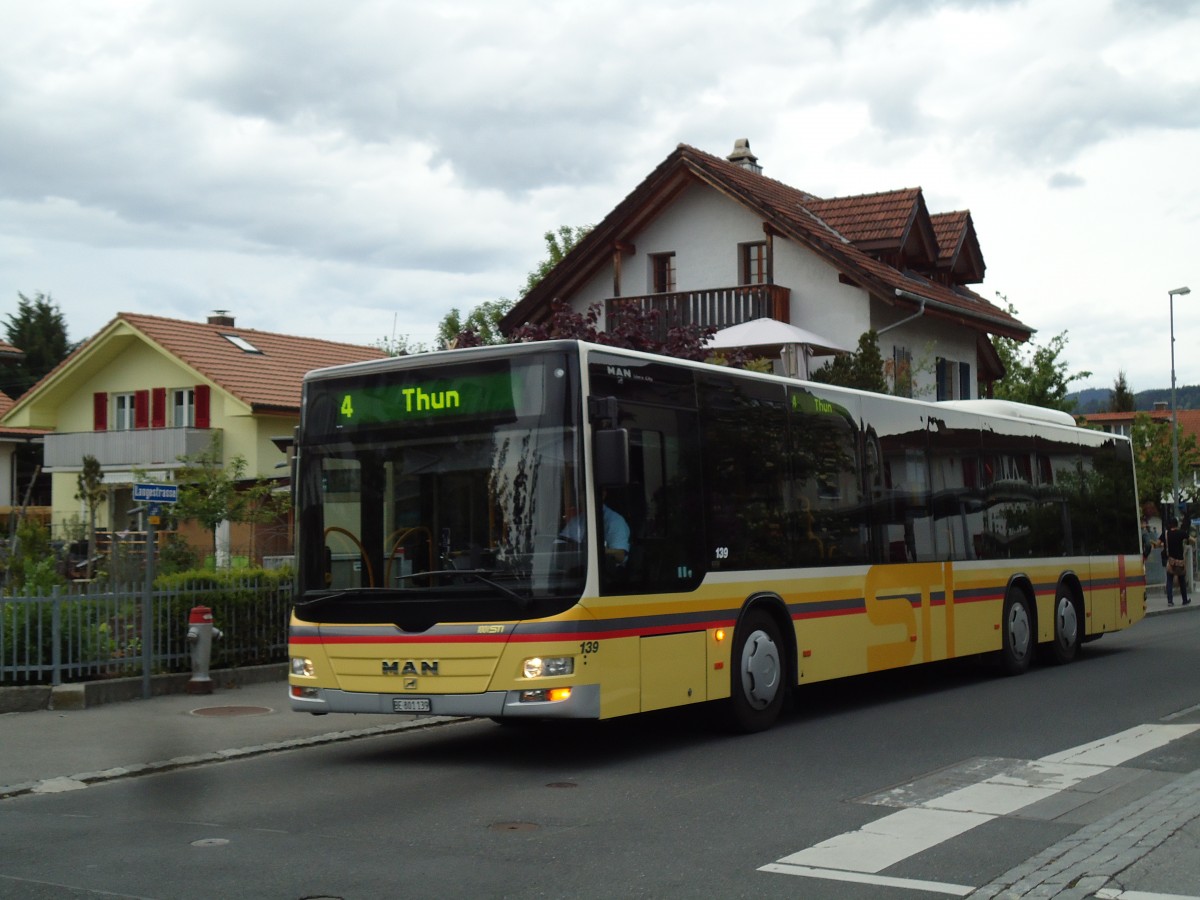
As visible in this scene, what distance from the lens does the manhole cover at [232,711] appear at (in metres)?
14.0

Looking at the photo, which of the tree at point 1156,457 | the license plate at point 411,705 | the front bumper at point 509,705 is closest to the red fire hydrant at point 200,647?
the front bumper at point 509,705

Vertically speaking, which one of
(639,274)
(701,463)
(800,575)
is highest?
(639,274)

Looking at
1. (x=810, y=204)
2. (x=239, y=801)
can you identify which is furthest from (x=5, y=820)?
(x=810, y=204)

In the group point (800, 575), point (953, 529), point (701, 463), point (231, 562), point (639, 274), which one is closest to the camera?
point (701, 463)

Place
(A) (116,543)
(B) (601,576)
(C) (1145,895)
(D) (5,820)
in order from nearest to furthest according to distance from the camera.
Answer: (C) (1145,895)
(D) (5,820)
(B) (601,576)
(A) (116,543)

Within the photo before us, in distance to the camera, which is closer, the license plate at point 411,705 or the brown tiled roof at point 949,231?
the license plate at point 411,705

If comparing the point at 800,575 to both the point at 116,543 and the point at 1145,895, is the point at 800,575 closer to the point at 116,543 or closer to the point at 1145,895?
the point at 1145,895

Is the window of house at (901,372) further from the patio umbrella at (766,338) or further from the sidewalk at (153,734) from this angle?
the sidewalk at (153,734)

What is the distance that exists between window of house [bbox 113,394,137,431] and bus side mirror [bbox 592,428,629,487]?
44.1 meters

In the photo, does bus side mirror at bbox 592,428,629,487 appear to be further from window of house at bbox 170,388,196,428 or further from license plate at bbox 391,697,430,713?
window of house at bbox 170,388,196,428

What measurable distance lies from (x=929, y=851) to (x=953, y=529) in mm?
8687

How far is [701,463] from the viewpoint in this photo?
11781mm

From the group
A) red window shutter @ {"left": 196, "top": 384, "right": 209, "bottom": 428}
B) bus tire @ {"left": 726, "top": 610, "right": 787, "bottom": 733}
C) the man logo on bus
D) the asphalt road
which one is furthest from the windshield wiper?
red window shutter @ {"left": 196, "top": 384, "right": 209, "bottom": 428}

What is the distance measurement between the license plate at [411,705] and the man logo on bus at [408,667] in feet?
0.58
